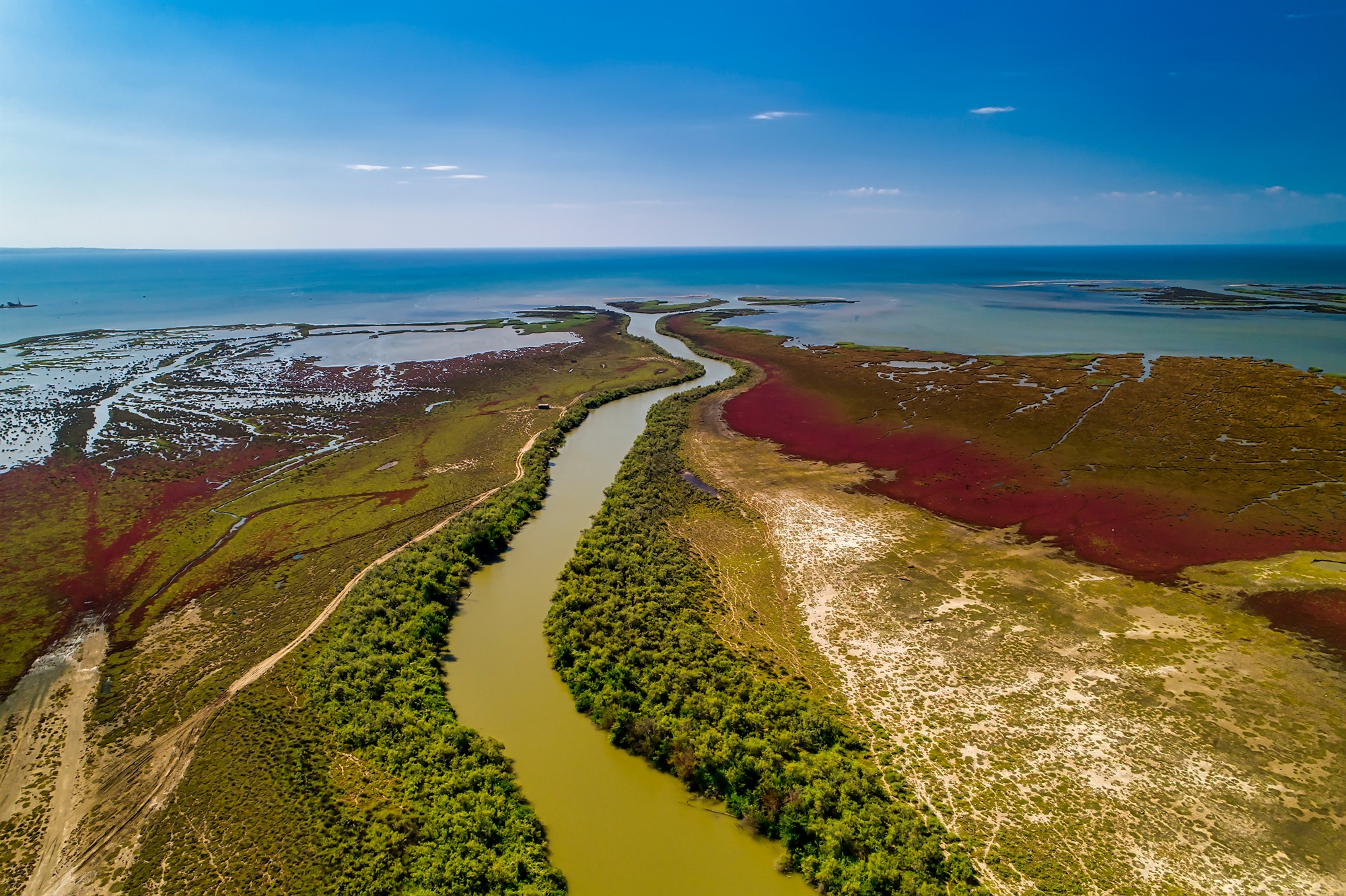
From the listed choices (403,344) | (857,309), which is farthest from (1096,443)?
(403,344)

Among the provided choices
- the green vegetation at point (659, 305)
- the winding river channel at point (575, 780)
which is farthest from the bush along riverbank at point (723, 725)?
the green vegetation at point (659, 305)

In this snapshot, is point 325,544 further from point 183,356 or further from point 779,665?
point 183,356

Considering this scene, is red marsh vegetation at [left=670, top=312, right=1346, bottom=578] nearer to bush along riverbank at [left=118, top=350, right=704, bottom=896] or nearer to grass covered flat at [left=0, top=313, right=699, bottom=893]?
grass covered flat at [left=0, top=313, right=699, bottom=893]

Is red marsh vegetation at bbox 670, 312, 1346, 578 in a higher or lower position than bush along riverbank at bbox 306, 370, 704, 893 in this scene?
higher

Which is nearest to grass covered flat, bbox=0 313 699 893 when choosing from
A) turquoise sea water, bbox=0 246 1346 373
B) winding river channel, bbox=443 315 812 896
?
winding river channel, bbox=443 315 812 896

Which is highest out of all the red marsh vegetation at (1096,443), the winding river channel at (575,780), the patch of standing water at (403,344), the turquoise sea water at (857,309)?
the turquoise sea water at (857,309)

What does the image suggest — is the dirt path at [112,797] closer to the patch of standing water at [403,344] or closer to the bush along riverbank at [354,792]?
the bush along riverbank at [354,792]
